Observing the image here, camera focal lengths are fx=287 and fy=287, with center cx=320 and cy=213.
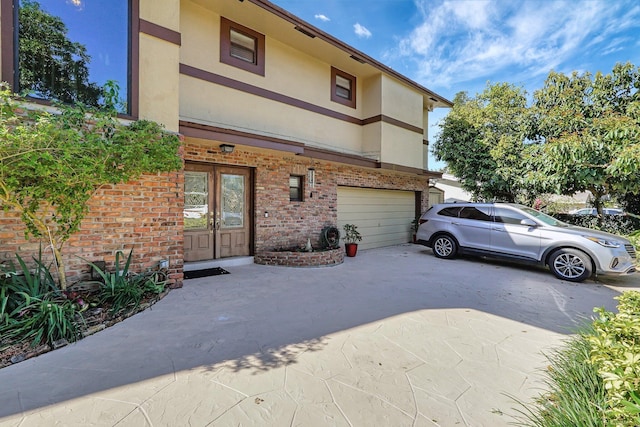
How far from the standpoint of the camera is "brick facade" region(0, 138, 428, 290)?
14.4 feet

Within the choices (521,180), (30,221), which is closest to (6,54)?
(30,221)

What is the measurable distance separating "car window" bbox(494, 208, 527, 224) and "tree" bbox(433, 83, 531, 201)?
12.8ft

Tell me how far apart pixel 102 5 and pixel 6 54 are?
5.11 ft

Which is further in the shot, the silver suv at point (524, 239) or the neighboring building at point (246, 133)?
the silver suv at point (524, 239)

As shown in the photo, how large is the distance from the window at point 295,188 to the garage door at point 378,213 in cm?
153

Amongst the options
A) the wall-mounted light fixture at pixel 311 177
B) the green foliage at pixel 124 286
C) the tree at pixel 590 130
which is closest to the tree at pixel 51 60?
the green foliage at pixel 124 286

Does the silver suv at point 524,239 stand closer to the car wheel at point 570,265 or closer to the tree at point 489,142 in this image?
the car wheel at point 570,265

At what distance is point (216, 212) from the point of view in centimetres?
676

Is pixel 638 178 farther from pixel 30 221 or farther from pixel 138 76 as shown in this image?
pixel 30 221

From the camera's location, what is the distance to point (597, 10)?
6.70 meters

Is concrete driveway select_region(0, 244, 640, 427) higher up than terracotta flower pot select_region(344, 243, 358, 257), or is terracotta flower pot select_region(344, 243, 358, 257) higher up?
terracotta flower pot select_region(344, 243, 358, 257)

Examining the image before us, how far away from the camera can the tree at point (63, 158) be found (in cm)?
312

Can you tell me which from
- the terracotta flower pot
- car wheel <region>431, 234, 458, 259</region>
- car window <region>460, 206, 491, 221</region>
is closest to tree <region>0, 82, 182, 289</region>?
the terracotta flower pot

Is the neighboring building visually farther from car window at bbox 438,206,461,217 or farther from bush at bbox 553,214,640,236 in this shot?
bush at bbox 553,214,640,236
